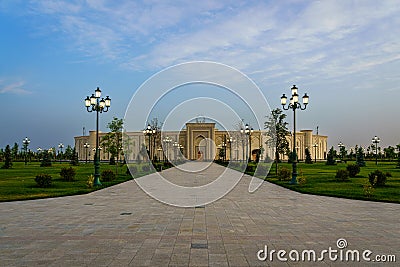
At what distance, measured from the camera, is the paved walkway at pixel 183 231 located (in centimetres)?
546

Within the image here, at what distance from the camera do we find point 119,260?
5.29m


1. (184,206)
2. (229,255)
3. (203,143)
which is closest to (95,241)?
(229,255)

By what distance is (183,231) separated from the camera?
288 inches

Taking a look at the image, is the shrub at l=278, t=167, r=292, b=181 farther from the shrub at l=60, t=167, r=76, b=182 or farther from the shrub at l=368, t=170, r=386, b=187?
the shrub at l=60, t=167, r=76, b=182

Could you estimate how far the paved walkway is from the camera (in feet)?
17.9

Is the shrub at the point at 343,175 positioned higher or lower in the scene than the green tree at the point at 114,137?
lower

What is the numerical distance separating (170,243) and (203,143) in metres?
83.1

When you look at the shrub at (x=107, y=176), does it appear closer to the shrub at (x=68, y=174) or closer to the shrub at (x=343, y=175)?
the shrub at (x=68, y=174)

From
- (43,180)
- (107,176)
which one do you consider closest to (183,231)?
(43,180)

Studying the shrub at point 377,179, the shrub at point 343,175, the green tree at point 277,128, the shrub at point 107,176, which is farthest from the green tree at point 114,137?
the shrub at point 377,179

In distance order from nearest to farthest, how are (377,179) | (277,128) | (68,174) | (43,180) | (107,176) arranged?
1. (43,180)
2. (377,179)
3. (68,174)
4. (107,176)
5. (277,128)

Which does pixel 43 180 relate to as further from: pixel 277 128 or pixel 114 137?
pixel 277 128

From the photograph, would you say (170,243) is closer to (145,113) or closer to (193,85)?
(145,113)

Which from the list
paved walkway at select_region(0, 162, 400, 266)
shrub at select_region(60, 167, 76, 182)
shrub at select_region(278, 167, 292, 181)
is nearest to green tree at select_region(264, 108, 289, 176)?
shrub at select_region(278, 167, 292, 181)
